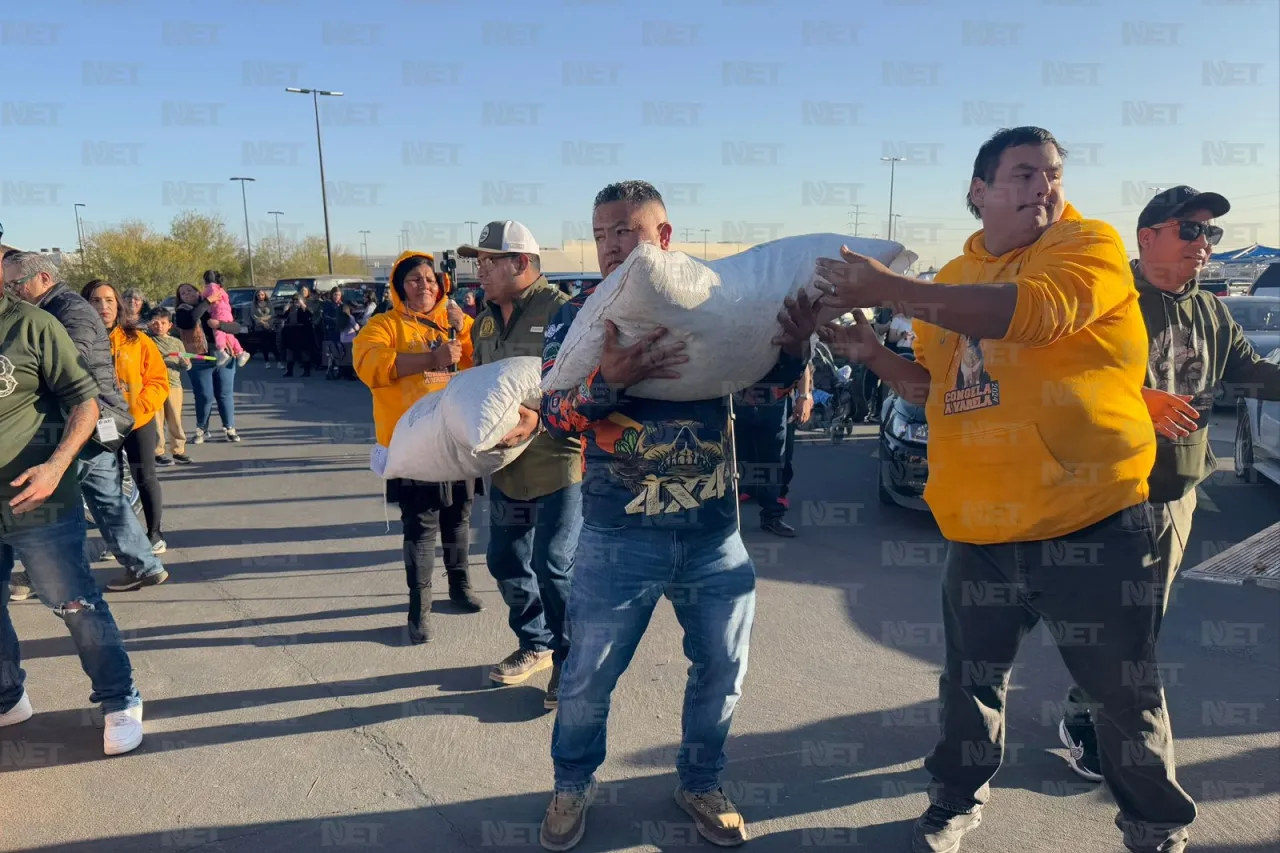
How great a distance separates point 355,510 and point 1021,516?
19.8 ft

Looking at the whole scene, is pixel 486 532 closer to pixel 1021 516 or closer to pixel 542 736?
pixel 542 736

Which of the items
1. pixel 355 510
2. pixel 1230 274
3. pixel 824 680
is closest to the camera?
pixel 824 680

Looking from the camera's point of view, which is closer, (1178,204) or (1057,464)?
(1057,464)

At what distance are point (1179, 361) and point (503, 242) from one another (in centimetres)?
266

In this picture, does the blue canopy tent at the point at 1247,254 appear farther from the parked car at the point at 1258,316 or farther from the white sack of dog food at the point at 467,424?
the white sack of dog food at the point at 467,424

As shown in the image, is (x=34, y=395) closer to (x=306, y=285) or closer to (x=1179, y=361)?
(x=1179, y=361)

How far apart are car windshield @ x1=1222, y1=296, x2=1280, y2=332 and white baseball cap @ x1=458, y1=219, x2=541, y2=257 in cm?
1160

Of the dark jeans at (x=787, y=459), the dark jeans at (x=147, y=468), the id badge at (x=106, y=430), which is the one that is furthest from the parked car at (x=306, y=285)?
the id badge at (x=106, y=430)

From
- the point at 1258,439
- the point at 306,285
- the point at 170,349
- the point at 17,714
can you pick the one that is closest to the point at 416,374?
the point at 17,714

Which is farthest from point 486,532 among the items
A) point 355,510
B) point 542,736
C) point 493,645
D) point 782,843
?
point 782,843

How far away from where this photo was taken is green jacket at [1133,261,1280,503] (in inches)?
109

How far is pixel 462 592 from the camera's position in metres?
4.77

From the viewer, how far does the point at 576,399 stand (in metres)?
2.45

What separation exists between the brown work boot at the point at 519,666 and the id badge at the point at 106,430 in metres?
2.27
